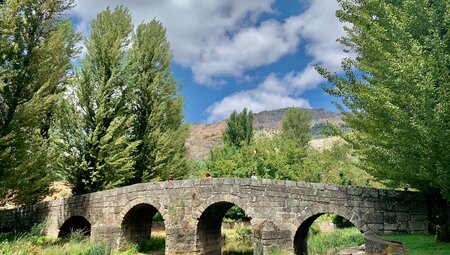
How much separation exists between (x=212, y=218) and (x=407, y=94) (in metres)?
11.4

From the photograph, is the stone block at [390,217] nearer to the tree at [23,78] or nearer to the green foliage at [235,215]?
the tree at [23,78]

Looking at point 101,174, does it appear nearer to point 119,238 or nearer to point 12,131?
point 119,238

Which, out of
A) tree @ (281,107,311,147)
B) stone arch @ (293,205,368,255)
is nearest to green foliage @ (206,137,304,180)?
stone arch @ (293,205,368,255)

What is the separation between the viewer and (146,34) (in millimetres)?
24562

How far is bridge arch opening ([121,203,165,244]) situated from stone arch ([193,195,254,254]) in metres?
2.91

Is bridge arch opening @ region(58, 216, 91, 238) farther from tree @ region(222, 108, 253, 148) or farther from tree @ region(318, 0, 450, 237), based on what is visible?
tree @ region(222, 108, 253, 148)

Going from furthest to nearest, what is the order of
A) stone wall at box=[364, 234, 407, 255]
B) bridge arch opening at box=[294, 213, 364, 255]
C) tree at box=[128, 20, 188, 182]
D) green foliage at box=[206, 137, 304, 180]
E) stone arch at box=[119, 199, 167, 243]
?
green foliage at box=[206, 137, 304, 180] < tree at box=[128, 20, 188, 182] < stone arch at box=[119, 199, 167, 243] < bridge arch opening at box=[294, 213, 364, 255] < stone wall at box=[364, 234, 407, 255]

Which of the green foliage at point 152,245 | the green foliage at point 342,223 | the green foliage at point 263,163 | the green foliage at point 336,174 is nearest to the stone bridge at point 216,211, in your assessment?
the green foliage at point 152,245

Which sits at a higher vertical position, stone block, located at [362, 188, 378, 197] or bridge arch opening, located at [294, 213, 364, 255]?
stone block, located at [362, 188, 378, 197]

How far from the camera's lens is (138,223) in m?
18.5

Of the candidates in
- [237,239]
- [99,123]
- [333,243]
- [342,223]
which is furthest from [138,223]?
[342,223]

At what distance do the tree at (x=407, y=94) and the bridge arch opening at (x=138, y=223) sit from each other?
10919 millimetres

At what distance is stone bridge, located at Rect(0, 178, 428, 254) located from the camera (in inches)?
498

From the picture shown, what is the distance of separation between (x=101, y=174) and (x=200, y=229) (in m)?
6.14
